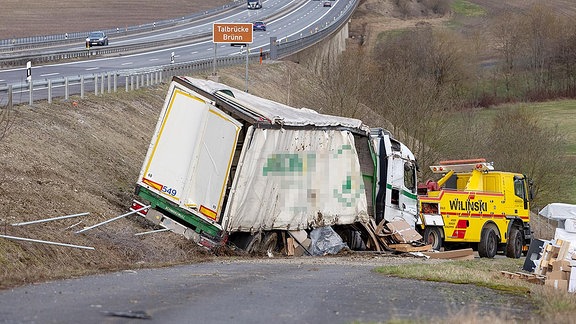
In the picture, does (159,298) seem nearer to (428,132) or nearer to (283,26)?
(428,132)

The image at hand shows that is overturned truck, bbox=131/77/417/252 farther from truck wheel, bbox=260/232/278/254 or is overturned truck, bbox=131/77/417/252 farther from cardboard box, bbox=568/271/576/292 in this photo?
cardboard box, bbox=568/271/576/292

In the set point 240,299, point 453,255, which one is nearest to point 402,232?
point 453,255

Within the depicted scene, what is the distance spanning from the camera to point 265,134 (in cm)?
2039

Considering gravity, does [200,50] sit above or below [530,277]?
below

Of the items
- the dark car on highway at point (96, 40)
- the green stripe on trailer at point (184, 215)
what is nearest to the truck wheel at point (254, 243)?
the green stripe on trailer at point (184, 215)

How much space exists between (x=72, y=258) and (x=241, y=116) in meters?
4.58

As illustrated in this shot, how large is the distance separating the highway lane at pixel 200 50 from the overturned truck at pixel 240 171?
19.0 m

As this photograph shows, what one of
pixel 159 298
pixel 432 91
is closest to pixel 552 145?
pixel 432 91

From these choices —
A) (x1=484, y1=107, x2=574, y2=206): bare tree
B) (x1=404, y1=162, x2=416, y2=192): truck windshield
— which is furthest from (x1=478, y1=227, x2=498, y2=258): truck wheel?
(x1=484, y1=107, x2=574, y2=206): bare tree

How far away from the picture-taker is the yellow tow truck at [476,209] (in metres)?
28.5

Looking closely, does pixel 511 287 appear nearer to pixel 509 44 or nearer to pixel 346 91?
pixel 346 91

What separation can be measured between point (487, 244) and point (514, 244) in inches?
65.0

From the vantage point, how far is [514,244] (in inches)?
1209

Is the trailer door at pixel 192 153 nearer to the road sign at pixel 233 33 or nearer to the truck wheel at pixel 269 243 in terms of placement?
the truck wheel at pixel 269 243
